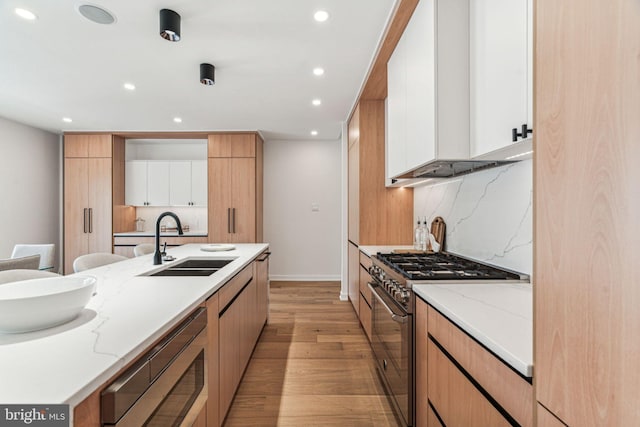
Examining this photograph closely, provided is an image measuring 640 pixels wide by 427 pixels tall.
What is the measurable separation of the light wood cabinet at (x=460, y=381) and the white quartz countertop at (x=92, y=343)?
1014 millimetres

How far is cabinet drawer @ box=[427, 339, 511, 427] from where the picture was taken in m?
0.95

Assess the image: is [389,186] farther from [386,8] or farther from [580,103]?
[580,103]

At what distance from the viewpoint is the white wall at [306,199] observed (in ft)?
18.6

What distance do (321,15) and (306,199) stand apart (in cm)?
377

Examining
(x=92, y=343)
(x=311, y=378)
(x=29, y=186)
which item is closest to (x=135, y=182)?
(x=29, y=186)

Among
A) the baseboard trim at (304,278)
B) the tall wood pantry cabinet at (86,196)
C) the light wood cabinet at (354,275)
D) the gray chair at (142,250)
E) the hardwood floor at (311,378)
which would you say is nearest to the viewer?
the hardwood floor at (311,378)

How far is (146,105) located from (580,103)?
4.35 m

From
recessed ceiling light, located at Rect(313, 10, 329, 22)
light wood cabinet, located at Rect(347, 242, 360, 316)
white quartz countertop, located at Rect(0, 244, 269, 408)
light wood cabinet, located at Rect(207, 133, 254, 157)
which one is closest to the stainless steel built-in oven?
white quartz countertop, located at Rect(0, 244, 269, 408)

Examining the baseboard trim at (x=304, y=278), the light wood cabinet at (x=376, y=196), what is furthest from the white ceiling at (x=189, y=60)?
the baseboard trim at (x=304, y=278)

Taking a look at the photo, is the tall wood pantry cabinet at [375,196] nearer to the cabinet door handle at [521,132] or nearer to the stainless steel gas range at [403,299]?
the stainless steel gas range at [403,299]

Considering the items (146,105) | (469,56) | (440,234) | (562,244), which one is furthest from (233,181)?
(562,244)

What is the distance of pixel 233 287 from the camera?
6.37 ft

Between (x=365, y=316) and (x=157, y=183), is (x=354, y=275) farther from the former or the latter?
(x=157, y=183)

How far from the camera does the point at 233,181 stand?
502 cm
